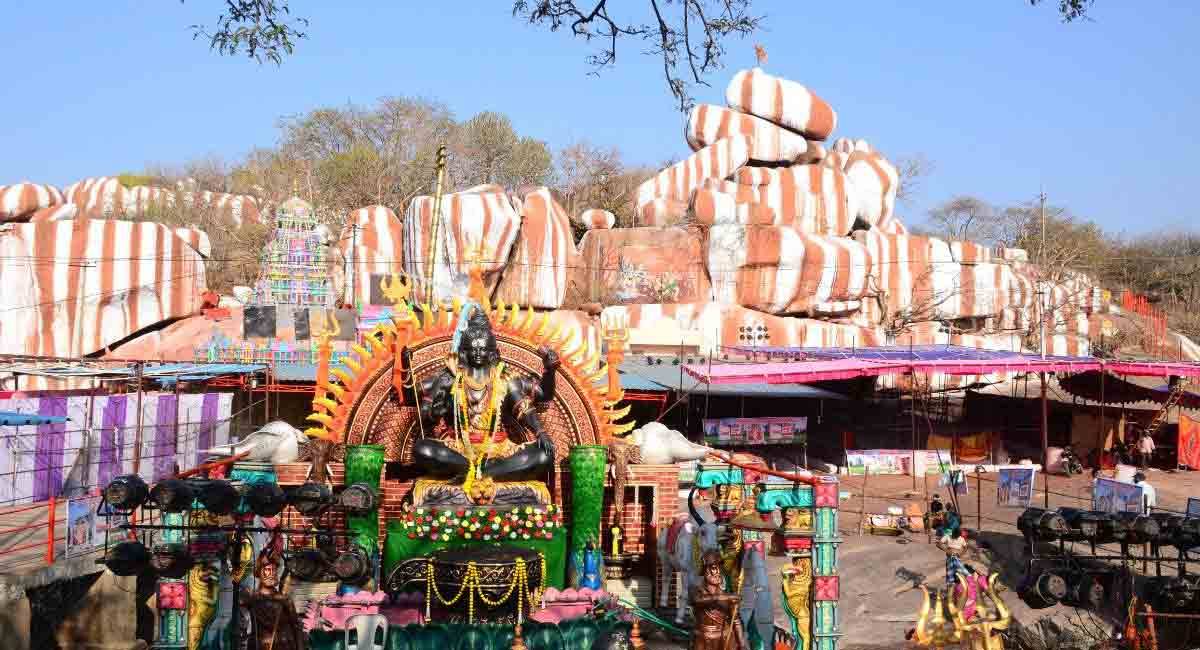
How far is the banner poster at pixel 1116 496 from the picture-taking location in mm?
18031

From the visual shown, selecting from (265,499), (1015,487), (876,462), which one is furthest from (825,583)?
(876,462)

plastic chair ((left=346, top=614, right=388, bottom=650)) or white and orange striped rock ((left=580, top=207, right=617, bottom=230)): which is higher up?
white and orange striped rock ((left=580, top=207, right=617, bottom=230))

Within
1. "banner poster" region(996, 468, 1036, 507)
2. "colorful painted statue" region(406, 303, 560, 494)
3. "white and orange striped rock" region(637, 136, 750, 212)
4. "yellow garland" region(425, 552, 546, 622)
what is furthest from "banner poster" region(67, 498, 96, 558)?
"white and orange striped rock" region(637, 136, 750, 212)

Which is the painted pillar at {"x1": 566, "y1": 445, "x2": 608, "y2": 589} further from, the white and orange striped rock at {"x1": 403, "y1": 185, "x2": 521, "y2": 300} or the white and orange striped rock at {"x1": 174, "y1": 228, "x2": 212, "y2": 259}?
the white and orange striped rock at {"x1": 174, "y1": 228, "x2": 212, "y2": 259}

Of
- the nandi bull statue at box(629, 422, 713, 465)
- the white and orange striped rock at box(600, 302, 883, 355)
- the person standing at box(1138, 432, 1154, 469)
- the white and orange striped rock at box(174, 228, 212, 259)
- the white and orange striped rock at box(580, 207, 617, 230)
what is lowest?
the person standing at box(1138, 432, 1154, 469)

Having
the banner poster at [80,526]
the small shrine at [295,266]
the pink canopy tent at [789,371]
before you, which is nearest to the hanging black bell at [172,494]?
the banner poster at [80,526]

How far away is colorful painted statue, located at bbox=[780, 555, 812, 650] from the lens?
1085 cm

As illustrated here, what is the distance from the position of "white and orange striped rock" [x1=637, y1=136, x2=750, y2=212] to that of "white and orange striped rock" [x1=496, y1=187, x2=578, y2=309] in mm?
6167

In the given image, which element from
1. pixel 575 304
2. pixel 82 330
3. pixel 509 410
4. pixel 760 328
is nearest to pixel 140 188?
pixel 82 330

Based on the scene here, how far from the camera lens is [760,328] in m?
34.8

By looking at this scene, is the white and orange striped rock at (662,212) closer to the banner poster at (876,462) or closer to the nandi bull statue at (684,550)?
the banner poster at (876,462)

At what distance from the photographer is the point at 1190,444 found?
26797 millimetres

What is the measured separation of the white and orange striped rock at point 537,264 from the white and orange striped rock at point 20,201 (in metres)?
16.0

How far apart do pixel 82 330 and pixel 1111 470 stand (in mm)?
27340
